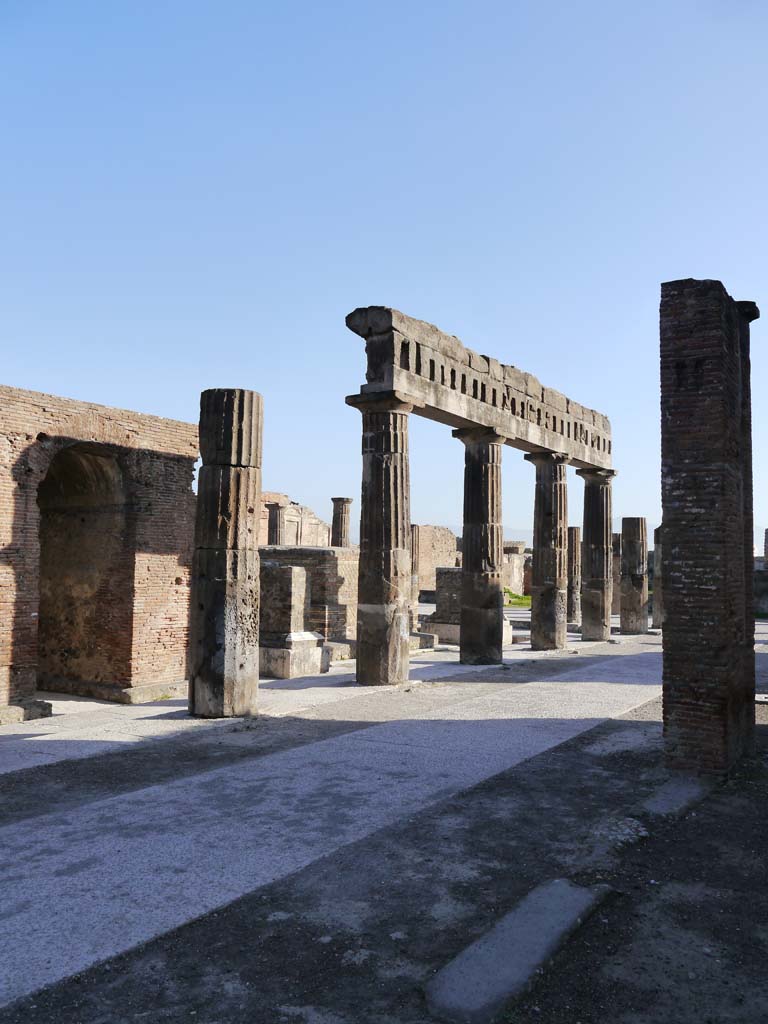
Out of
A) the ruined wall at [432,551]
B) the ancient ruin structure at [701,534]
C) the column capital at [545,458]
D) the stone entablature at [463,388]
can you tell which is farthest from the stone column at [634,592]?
the ancient ruin structure at [701,534]

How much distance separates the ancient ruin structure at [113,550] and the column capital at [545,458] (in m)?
7.96

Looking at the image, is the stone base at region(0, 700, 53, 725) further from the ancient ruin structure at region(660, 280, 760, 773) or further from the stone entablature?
the ancient ruin structure at region(660, 280, 760, 773)

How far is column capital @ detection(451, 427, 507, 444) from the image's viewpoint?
14.9 meters

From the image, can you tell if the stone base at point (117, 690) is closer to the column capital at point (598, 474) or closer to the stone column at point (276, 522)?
the column capital at point (598, 474)

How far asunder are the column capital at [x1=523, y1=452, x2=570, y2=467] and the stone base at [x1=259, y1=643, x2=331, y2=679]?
6.58 m

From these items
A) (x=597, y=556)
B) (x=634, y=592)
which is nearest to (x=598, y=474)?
(x=597, y=556)

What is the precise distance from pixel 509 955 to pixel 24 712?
774cm

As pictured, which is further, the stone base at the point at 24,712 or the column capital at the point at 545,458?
the column capital at the point at 545,458

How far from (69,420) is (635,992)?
9284 millimetres

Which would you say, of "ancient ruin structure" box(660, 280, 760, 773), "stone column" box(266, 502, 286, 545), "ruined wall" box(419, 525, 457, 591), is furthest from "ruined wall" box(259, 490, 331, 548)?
"ancient ruin structure" box(660, 280, 760, 773)

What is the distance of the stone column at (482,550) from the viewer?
1485cm

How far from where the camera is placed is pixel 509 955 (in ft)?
11.6

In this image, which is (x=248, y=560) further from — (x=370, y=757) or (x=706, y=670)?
(x=706, y=670)

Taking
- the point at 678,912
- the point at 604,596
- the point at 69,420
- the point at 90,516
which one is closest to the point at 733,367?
the point at 678,912
